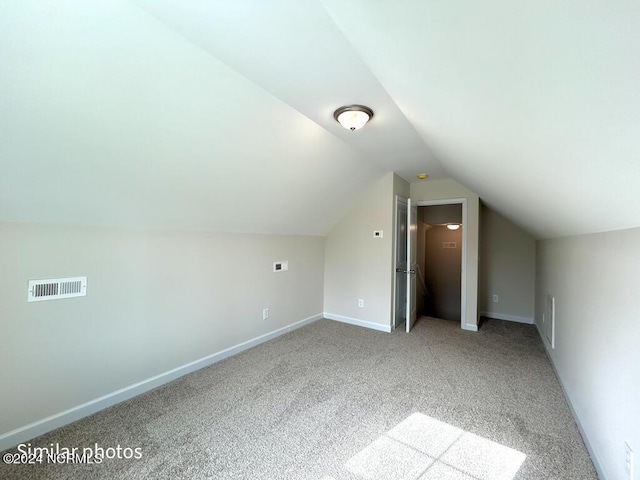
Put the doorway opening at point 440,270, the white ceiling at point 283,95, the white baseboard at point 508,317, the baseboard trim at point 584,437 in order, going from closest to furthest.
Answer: the white ceiling at point 283,95
the baseboard trim at point 584,437
the white baseboard at point 508,317
the doorway opening at point 440,270

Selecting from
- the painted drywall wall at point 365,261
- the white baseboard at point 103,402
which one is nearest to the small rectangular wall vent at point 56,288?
the white baseboard at point 103,402

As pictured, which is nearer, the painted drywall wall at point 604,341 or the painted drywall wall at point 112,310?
the painted drywall wall at point 604,341

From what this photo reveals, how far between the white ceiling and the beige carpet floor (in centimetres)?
143

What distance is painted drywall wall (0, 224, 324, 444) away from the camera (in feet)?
5.62

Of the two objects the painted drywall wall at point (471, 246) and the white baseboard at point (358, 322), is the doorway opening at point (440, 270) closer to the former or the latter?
the painted drywall wall at point (471, 246)

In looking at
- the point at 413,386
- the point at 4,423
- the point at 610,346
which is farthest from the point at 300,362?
the point at 610,346

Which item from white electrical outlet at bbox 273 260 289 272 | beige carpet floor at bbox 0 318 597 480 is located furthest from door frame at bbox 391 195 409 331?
white electrical outlet at bbox 273 260 289 272

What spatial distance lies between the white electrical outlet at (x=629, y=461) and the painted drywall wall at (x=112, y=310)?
301cm

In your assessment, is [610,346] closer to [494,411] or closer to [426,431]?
[494,411]

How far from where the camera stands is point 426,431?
1880mm

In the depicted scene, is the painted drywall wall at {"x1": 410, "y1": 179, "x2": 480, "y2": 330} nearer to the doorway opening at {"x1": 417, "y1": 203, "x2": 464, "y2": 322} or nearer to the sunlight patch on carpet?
the doorway opening at {"x1": 417, "y1": 203, "x2": 464, "y2": 322}

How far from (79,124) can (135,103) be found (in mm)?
305

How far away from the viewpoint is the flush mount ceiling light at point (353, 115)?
81.4 inches

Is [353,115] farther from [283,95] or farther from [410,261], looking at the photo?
[410,261]
